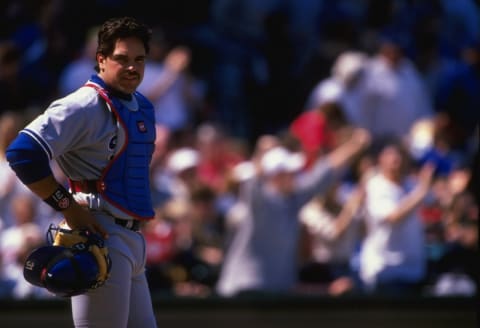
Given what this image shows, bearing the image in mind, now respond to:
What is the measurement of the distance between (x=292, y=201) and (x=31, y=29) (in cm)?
387

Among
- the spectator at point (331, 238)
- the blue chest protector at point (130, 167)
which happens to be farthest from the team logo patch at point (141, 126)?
the spectator at point (331, 238)

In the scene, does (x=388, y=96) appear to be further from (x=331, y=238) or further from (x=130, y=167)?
(x=130, y=167)

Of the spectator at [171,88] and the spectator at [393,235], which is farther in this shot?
the spectator at [171,88]

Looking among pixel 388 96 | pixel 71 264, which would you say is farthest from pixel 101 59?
pixel 388 96

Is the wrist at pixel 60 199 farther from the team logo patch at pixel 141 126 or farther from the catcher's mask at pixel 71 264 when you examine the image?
the team logo patch at pixel 141 126

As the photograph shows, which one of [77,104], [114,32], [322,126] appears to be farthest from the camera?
[322,126]

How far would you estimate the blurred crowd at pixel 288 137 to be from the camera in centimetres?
885

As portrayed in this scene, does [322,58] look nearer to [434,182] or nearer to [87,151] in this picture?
[434,182]

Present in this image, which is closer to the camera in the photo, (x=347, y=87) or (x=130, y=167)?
(x=130, y=167)

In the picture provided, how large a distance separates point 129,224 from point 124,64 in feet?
2.12

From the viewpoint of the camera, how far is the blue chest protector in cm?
504

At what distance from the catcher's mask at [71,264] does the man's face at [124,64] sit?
24.2 inches

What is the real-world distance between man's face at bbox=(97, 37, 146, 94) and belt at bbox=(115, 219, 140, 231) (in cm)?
53

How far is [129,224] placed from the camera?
5.12 m
